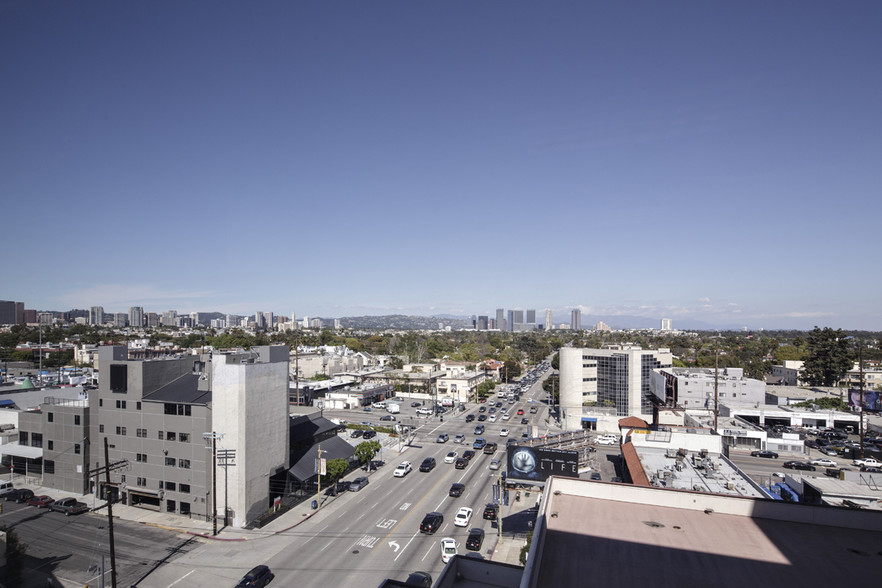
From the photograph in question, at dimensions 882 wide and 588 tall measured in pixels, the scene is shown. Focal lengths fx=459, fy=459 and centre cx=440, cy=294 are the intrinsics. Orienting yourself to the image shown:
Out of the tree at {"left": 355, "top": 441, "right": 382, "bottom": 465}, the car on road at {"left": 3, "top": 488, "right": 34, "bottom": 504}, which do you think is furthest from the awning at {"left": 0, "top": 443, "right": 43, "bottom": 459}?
the tree at {"left": 355, "top": 441, "right": 382, "bottom": 465}

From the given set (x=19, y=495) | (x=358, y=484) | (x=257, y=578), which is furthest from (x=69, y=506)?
(x=358, y=484)

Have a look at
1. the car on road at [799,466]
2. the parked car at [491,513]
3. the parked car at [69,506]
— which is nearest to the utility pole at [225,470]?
the parked car at [69,506]

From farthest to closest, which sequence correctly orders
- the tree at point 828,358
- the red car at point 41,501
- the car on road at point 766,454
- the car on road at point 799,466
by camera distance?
the tree at point 828,358 < the car on road at point 766,454 < the car on road at point 799,466 < the red car at point 41,501

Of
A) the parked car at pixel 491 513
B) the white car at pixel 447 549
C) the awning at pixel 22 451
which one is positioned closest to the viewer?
the white car at pixel 447 549

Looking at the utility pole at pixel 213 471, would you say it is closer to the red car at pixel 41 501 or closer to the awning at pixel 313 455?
the awning at pixel 313 455

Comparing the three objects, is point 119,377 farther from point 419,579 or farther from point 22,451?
point 419,579

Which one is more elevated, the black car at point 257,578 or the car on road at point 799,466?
the black car at point 257,578

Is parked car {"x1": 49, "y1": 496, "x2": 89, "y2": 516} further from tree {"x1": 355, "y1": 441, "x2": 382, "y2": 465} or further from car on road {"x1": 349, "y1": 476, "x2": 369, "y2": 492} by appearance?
tree {"x1": 355, "y1": 441, "x2": 382, "y2": 465}
